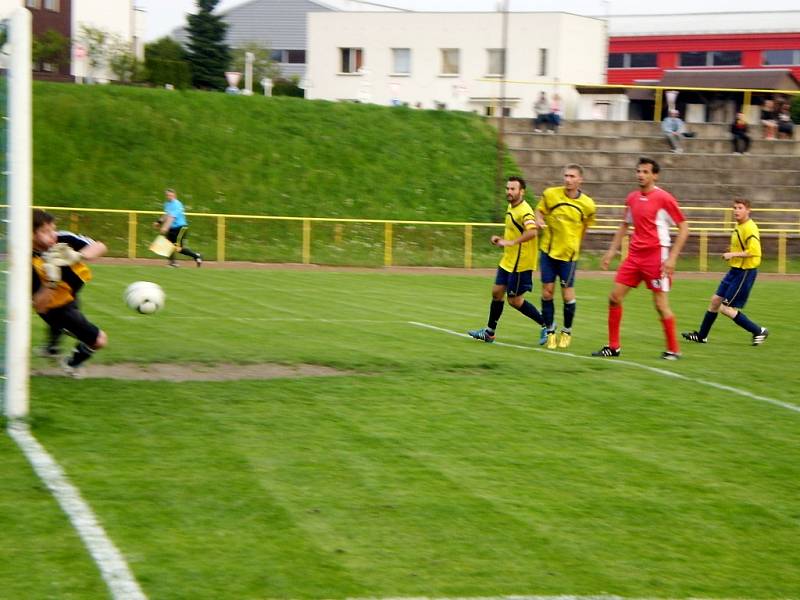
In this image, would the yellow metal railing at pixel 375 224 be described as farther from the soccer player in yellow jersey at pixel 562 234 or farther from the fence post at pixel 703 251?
the soccer player in yellow jersey at pixel 562 234

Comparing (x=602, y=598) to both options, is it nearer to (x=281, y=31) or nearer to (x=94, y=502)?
(x=94, y=502)

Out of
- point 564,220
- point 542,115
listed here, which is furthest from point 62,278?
point 542,115

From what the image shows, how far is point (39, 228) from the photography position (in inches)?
334

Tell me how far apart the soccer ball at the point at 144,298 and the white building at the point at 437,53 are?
4948 centimetres

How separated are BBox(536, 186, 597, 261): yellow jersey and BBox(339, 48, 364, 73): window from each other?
50.8m

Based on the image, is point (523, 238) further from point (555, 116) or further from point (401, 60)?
point (401, 60)

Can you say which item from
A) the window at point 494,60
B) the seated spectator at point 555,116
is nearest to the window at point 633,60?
the window at point 494,60

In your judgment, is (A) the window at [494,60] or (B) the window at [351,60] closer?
(A) the window at [494,60]

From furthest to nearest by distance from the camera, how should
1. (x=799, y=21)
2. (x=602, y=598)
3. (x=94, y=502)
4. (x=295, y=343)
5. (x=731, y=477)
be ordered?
(x=799, y=21) < (x=295, y=343) < (x=731, y=477) < (x=94, y=502) < (x=602, y=598)

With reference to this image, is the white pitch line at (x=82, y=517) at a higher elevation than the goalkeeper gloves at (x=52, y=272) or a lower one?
lower

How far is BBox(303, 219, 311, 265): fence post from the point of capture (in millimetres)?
30219

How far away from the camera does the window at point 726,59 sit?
77.1 metres

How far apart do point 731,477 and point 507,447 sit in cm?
138

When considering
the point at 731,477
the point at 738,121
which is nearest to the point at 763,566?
the point at 731,477
